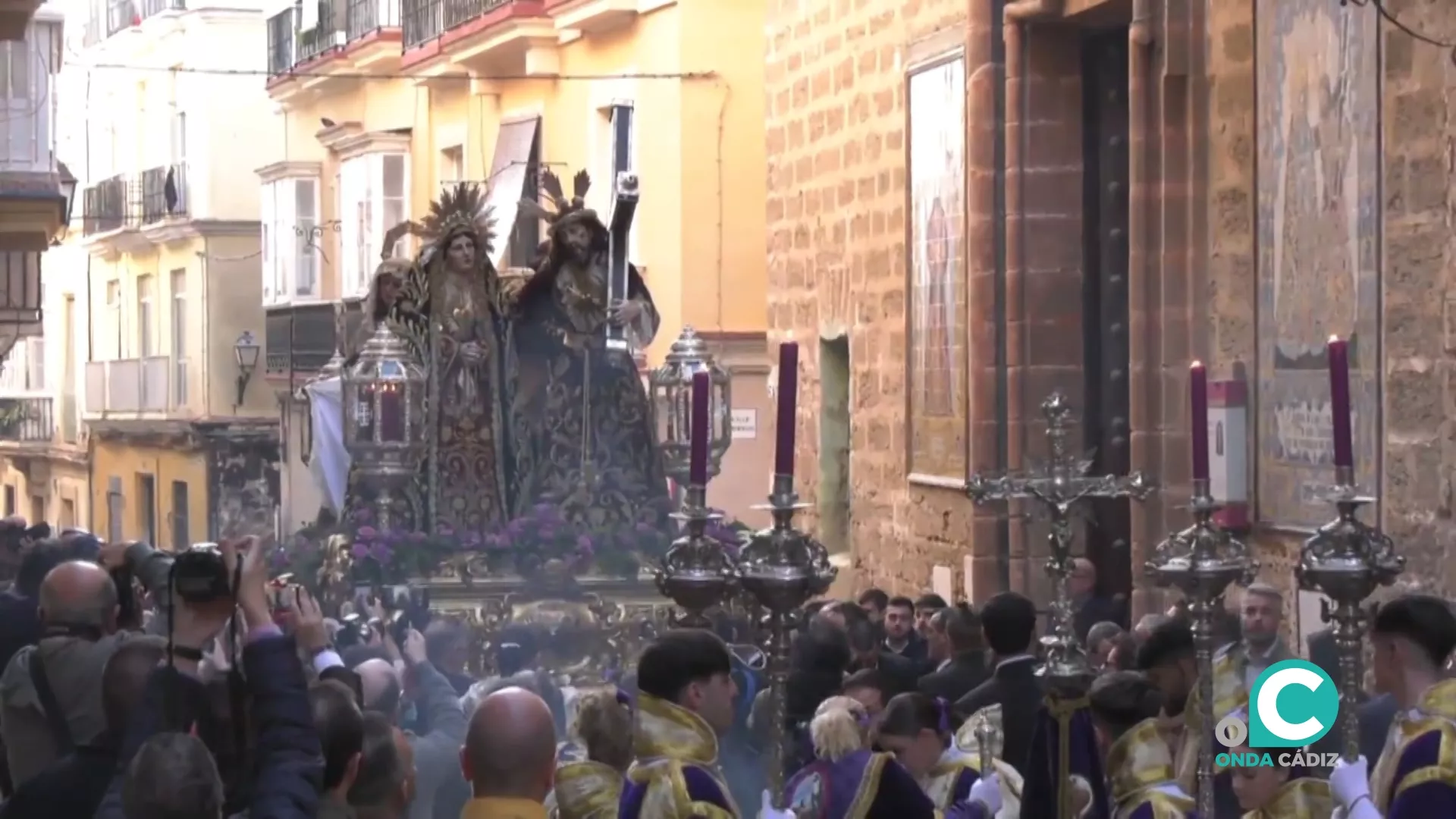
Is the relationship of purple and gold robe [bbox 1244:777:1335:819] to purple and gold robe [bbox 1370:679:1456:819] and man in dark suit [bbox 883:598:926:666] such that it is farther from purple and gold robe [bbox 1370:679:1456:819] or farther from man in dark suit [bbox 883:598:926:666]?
man in dark suit [bbox 883:598:926:666]

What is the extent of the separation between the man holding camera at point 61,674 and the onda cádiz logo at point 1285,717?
7.82 ft

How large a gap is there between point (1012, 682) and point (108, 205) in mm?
33835

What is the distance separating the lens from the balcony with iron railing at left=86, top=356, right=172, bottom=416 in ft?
121

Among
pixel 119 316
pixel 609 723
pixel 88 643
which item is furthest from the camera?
pixel 119 316

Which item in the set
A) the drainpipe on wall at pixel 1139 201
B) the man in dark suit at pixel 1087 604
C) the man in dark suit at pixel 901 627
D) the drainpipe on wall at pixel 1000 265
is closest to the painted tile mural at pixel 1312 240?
the man in dark suit at pixel 1087 604

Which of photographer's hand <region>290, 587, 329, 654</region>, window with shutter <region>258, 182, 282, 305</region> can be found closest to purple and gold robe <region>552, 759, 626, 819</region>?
photographer's hand <region>290, 587, 329, 654</region>

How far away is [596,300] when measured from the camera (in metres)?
11.7

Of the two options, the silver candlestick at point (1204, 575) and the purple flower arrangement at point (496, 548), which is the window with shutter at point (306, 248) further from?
the silver candlestick at point (1204, 575)

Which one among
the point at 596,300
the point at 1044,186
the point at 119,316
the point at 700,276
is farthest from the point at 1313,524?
the point at 119,316

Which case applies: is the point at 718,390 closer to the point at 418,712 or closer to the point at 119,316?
the point at 418,712

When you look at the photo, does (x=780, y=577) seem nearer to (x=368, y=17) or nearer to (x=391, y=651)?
(x=391, y=651)

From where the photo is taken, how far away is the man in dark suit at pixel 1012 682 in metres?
6.77

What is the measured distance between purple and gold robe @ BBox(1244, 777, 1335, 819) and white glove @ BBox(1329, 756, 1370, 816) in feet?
A: 1.01

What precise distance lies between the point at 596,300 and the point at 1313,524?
3166 mm
